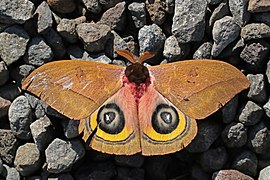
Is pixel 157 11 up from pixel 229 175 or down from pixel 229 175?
up

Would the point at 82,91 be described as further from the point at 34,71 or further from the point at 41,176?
the point at 41,176

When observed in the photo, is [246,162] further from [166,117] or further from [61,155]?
[61,155]

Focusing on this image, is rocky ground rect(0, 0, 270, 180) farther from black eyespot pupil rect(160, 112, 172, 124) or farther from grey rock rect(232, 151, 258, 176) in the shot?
black eyespot pupil rect(160, 112, 172, 124)

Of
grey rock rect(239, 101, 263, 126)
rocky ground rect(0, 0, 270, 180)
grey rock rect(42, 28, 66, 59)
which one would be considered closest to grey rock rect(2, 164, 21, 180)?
rocky ground rect(0, 0, 270, 180)

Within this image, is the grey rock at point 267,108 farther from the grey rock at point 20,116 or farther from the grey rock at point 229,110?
the grey rock at point 20,116

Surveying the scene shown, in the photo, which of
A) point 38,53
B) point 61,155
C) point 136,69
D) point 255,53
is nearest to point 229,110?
point 255,53
